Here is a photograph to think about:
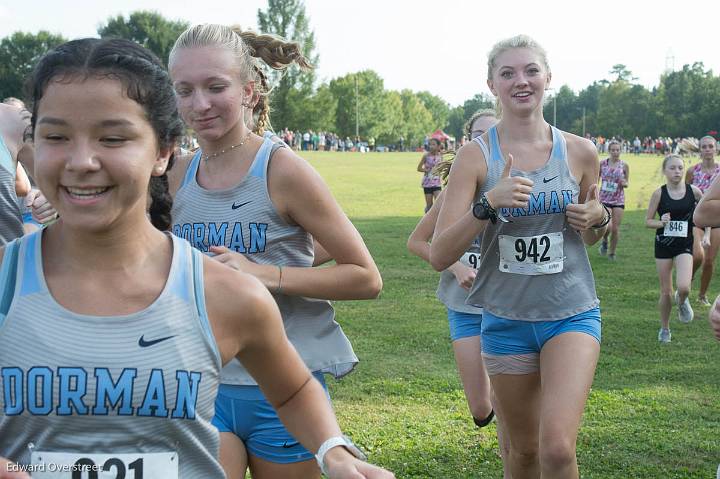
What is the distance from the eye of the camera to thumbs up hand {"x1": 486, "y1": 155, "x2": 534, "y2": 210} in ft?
12.1

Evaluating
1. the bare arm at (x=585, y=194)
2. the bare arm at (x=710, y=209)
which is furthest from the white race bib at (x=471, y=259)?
the bare arm at (x=710, y=209)

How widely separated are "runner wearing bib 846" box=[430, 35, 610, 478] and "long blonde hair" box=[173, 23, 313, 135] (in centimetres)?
94

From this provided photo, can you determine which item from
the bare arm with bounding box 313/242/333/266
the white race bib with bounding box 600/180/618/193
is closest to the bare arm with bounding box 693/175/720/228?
the bare arm with bounding box 313/242/333/266

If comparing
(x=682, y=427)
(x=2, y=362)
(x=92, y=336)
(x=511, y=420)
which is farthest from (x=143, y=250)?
(x=682, y=427)

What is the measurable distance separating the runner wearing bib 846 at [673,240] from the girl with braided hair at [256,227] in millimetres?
6417

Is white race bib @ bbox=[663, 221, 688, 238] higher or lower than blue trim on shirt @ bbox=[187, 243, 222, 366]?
lower

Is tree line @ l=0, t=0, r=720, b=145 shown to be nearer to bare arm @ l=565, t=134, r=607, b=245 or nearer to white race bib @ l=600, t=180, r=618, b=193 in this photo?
white race bib @ l=600, t=180, r=618, b=193

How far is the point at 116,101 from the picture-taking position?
5.74ft

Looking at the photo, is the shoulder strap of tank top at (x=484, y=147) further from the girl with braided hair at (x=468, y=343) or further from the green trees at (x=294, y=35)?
the green trees at (x=294, y=35)

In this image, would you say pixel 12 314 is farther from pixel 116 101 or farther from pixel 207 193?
pixel 207 193

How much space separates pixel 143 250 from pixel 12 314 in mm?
291

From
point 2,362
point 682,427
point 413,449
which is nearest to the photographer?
point 2,362

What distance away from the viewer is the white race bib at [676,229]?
364 inches

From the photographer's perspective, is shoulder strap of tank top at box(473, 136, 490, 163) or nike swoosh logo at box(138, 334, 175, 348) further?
shoulder strap of tank top at box(473, 136, 490, 163)
